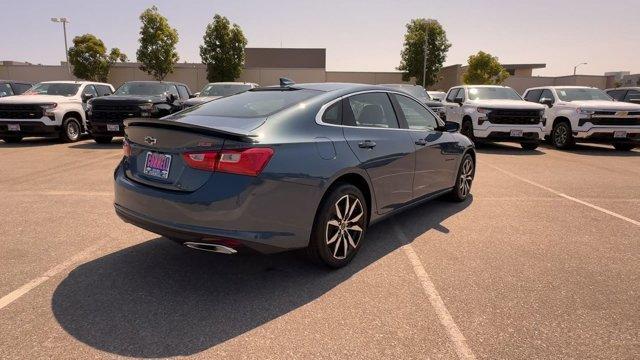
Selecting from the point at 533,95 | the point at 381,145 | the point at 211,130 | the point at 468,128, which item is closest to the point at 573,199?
the point at 381,145

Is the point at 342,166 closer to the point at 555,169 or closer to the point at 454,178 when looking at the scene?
the point at 454,178

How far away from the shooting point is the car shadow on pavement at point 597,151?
12447mm

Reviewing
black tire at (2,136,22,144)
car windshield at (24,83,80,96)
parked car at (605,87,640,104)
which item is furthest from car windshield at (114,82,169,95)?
parked car at (605,87,640,104)

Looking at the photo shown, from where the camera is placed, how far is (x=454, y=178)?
19.5 feet

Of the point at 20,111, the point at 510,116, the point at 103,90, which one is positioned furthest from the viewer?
the point at 103,90

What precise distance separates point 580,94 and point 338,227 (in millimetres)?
13259

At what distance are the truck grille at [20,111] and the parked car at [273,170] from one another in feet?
33.4

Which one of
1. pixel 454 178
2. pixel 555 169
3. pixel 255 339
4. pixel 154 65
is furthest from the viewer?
pixel 154 65

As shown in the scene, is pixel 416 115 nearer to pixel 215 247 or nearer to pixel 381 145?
pixel 381 145

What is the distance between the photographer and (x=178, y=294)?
10.9 ft

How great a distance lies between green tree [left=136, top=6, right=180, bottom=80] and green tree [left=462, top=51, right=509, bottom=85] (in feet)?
115

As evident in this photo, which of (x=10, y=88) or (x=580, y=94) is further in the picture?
(x=10, y=88)

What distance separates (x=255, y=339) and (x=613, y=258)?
11.8ft

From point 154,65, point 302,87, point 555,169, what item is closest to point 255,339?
point 302,87
